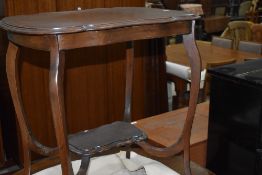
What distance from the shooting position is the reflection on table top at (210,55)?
11.2 feet

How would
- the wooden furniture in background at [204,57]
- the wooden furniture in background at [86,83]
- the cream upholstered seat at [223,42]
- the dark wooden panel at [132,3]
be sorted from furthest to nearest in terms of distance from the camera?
the cream upholstered seat at [223,42] < the wooden furniture in background at [204,57] < the dark wooden panel at [132,3] < the wooden furniture in background at [86,83]

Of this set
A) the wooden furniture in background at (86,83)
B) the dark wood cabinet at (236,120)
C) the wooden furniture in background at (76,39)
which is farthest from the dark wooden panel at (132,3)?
the wooden furniture in background at (76,39)

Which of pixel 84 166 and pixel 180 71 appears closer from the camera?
pixel 84 166

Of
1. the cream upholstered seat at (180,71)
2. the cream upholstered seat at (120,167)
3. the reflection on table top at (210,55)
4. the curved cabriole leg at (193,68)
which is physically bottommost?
the cream upholstered seat at (120,167)

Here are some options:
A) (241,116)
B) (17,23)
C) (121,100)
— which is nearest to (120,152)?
(241,116)

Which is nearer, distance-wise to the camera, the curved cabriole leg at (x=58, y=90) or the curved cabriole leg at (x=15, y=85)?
the curved cabriole leg at (x=58, y=90)

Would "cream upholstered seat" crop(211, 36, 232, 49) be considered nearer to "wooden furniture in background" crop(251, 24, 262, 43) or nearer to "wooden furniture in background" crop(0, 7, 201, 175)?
"wooden furniture in background" crop(251, 24, 262, 43)

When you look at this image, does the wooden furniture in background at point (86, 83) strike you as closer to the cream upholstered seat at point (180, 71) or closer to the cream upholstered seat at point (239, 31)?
the cream upholstered seat at point (180, 71)

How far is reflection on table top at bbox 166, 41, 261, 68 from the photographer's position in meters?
3.41

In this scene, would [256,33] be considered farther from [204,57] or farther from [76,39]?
[76,39]

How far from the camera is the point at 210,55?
3623 mm

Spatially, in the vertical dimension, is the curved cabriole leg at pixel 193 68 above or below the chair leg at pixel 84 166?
above

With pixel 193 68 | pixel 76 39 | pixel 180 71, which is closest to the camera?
pixel 76 39

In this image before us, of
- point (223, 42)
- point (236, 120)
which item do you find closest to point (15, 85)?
point (236, 120)
